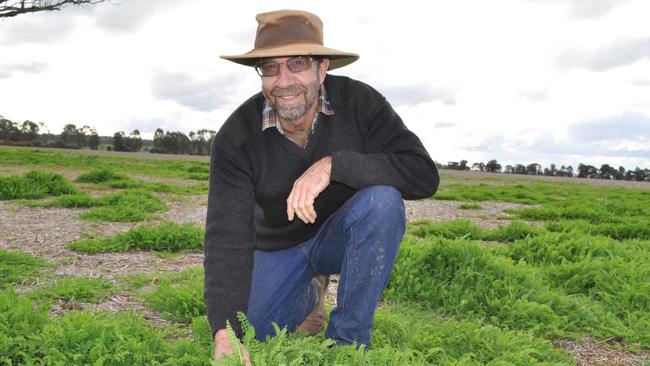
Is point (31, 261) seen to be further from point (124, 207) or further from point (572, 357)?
point (572, 357)

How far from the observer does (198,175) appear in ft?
66.7

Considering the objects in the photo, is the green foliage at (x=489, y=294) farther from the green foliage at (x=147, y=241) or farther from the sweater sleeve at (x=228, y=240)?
the green foliage at (x=147, y=241)

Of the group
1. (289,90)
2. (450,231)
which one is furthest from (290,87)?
(450,231)

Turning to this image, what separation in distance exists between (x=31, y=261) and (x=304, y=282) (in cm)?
363

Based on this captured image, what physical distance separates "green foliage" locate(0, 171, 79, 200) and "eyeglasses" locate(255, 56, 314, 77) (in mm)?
A: 9085

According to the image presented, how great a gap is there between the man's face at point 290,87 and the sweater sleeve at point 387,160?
0.39m

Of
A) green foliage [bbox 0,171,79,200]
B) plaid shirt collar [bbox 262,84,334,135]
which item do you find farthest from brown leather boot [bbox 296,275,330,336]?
green foliage [bbox 0,171,79,200]

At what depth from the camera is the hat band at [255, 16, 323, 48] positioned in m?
3.46

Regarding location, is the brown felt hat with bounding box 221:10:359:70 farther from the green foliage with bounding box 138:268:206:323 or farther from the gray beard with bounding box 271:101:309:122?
the green foliage with bounding box 138:268:206:323

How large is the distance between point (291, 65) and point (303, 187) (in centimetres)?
82

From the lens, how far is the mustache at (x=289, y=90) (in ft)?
11.4

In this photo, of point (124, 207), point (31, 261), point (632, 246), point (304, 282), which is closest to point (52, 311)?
point (31, 261)

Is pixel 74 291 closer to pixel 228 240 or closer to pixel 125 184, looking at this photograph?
pixel 228 240

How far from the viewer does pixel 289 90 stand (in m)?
3.49
